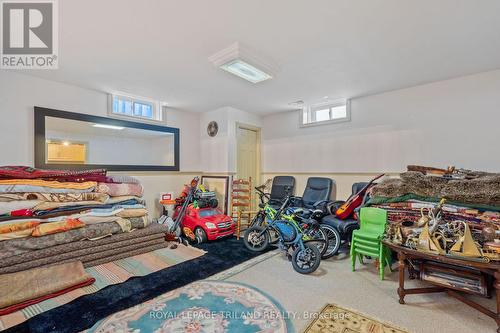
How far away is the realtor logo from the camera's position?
6.04ft

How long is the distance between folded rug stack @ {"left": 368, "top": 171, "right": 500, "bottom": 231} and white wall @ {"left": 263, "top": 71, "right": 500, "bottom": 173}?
2.78ft

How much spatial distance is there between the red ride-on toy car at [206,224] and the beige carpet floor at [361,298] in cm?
107

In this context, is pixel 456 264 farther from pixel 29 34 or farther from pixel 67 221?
pixel 29 34

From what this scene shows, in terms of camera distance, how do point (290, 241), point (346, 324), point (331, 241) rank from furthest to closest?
point (331, 241) → point (290, 241) → point (346, 324)

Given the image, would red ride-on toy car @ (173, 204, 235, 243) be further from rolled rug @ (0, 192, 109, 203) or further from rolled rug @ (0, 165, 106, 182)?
rolled rug @ (0, 165, 106, 182)

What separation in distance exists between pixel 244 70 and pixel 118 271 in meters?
2.75

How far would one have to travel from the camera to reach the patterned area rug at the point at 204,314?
64.8 inches

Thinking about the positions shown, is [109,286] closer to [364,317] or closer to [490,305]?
[364,317]

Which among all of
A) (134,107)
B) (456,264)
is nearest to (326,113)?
(456,264)

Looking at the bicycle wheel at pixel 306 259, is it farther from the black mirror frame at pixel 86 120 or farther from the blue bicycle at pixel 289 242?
the black mirror frame at pixel 86 120

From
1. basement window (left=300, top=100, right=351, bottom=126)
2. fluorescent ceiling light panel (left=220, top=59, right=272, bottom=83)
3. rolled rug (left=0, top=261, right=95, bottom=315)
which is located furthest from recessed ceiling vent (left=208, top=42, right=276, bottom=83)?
rolled rug (left=0, top=261, right=95, bottom=315)

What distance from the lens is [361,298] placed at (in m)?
2.03

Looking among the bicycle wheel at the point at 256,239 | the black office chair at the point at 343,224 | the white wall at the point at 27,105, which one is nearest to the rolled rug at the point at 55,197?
the white wall at the point at 27,105

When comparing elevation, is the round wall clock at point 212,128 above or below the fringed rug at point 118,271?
above
